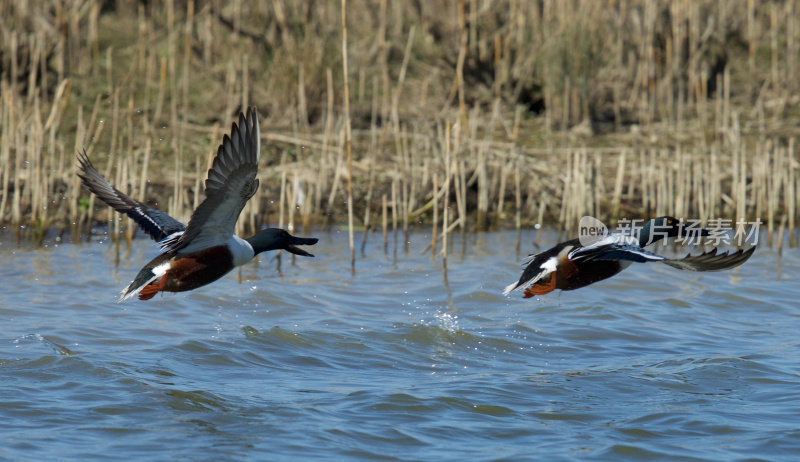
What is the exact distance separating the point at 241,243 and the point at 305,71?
6.22 meters

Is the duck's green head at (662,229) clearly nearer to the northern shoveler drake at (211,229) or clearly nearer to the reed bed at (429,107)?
the northern shoveler drake at (211,229)

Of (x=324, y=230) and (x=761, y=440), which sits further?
(x=324, y=230)

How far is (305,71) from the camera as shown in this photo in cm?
1141

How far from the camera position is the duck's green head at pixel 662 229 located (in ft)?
19.7

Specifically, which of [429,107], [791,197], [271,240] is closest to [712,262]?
[271,240]

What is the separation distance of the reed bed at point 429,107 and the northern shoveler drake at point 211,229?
243cm

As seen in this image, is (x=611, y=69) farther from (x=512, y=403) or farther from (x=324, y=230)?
(x=512, y=403)

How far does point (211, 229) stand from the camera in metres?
5.33

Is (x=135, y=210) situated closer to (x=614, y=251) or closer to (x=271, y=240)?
(x=271, y=240)

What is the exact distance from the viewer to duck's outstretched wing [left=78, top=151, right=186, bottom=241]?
5867 mm

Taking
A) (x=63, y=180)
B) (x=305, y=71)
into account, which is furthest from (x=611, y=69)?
(x=63, y=180)

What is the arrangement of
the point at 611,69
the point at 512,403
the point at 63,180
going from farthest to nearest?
the point at 611,69, the point at 63,180, the point at 512,403

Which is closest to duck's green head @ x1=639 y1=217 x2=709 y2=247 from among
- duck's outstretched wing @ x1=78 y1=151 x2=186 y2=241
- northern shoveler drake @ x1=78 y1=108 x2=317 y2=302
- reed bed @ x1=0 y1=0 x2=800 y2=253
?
northern shoveler drake @ x1=78 y1=108 x2=317 y2=302

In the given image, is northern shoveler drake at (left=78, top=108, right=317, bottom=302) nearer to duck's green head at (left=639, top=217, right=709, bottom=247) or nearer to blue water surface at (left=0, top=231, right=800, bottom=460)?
blue water surface at (left=0, top=231, right=800, bottom=460)
